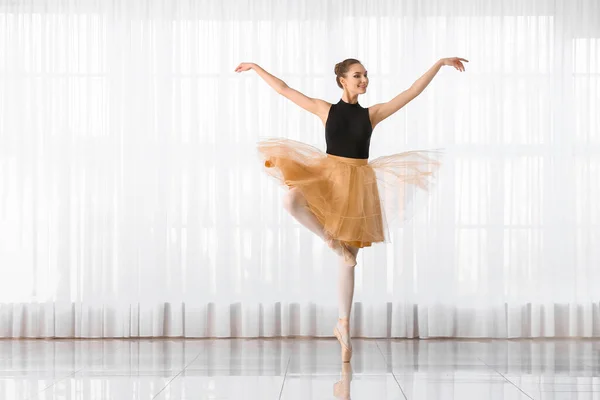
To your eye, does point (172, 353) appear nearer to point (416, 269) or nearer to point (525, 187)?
point (416, 269)

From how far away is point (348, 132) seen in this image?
413 cm

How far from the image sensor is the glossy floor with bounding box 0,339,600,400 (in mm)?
3262

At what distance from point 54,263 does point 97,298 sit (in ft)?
1.17

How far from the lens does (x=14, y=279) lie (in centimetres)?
553

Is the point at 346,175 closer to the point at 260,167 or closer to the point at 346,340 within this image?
the point at 346,340

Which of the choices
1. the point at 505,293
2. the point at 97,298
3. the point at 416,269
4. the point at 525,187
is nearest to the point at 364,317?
the point at 416,269

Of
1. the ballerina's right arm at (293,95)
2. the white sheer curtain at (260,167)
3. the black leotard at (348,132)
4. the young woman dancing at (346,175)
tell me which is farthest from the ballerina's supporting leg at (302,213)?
the white sheer curtain at (260,167)

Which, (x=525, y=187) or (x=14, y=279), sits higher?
(x=525, y=187)

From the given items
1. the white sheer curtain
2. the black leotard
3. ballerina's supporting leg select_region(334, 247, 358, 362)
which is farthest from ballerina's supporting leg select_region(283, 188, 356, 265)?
the white sheer curtain

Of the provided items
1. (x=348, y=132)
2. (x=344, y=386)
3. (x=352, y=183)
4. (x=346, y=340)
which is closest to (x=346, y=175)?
(x=352, y=183)

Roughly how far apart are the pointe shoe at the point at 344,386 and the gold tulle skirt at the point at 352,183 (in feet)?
1.92

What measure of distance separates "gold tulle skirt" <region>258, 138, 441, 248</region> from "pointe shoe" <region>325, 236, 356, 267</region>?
0.04 metres

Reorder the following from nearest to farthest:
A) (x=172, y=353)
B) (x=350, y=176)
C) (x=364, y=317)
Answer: (x=350, y=176), (x=172, y=353), (x=364, y=317)

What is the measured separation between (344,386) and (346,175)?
1.06 meters
